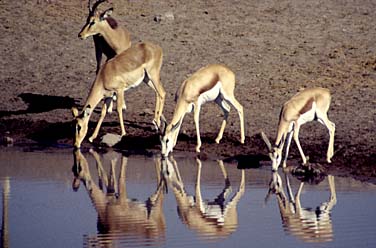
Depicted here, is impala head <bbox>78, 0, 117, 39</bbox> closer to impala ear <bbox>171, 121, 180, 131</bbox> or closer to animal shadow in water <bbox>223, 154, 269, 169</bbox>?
impala ear <bbox>171, 121, 180, 131</bbox>

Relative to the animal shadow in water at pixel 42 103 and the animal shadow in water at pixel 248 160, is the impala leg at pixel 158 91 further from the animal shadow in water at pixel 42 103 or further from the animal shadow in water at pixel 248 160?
the animal shadow in water at pixel 248 160

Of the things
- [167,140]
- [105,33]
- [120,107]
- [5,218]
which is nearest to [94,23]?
[105,33]

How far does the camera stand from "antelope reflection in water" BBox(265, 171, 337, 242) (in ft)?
36.1

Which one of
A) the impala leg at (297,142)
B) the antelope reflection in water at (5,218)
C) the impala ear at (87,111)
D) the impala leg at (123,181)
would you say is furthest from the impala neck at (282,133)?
the antelope reflection in water at (5,218)

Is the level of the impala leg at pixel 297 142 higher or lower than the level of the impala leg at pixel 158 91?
lower

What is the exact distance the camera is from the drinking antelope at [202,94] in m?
16.2

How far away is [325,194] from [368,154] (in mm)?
2022

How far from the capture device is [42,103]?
19641 mm

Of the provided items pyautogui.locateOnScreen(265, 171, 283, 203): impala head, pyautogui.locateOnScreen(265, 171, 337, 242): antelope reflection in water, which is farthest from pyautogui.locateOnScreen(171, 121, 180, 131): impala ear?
pyautogui.locateOnScreen(265, 171, 337, 242): antelope reflection in water

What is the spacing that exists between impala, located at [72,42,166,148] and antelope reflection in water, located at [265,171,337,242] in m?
4.16

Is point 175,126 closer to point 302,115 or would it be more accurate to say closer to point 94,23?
point 302,115

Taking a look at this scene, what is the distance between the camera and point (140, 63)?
59.1 ft

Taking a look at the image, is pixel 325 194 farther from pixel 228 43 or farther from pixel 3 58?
pixel 3 58

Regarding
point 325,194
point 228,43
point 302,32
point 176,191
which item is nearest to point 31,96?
point 228,43
